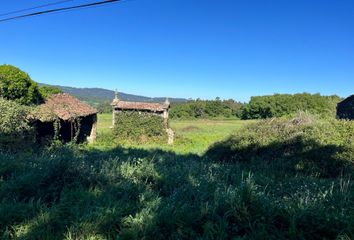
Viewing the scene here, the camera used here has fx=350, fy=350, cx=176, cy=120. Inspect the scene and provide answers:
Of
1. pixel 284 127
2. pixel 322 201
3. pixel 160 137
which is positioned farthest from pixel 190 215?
pixel 160 137

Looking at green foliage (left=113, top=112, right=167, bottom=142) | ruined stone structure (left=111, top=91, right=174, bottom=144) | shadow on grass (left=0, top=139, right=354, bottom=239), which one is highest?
ruined stone structure (left=111, top=91, right=174, bottom=144)

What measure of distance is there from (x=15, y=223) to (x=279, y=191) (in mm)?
3791

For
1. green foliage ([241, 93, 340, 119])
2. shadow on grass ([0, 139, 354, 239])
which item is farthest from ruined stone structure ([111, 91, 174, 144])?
green foliage ([241, 93, 340, 119])

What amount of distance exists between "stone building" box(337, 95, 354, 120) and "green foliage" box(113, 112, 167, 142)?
16004 mm

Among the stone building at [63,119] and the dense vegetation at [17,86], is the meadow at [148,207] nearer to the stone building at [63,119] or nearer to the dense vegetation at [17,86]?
the stone building at [63,119]

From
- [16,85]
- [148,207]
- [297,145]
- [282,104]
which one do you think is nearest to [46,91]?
[16,85]

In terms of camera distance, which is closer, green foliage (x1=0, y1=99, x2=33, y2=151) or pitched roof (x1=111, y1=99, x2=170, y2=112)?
green foliage (x1=0, y1=99, x2=33, y2=151)

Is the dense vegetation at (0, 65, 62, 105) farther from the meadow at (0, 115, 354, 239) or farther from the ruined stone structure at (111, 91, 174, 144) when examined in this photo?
the meadow at (0, 115, 354, 239)

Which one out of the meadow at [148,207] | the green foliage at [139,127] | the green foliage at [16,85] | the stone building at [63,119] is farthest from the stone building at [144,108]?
the meadow at [148,207]

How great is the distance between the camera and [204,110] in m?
77.3

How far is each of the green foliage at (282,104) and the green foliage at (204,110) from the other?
4.70m

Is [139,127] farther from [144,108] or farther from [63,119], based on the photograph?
[63,119]

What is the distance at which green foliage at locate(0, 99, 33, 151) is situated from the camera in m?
15.5

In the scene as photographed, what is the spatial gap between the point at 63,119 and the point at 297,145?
1412 centimetres
